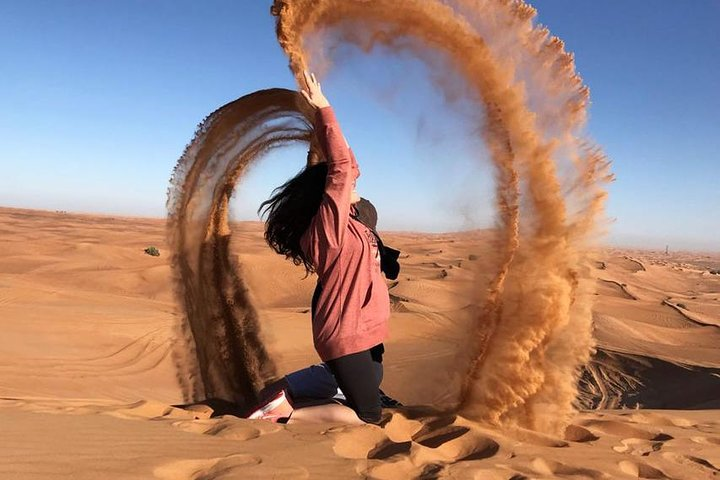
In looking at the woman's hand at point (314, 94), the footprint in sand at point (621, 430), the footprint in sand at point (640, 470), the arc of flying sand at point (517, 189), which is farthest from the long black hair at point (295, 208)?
the footprint in sand at point (621, 430)

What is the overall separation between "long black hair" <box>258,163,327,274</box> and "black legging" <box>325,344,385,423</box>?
2.06ft

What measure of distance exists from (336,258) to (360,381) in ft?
2.62

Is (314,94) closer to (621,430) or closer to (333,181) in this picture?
(333,181)

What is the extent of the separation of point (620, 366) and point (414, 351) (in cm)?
366

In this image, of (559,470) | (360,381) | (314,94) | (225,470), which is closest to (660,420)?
(559,470)

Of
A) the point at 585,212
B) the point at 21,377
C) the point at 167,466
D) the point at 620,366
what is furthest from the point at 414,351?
the point at 167,466

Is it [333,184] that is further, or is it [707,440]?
[707,440]

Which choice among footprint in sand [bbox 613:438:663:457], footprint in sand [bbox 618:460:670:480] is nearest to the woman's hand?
footprint in sand [bbox 618:460:670:480]

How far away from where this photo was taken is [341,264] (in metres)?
3.10

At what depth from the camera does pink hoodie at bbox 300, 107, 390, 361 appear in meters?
2.92

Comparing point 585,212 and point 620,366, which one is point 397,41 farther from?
point 620,366

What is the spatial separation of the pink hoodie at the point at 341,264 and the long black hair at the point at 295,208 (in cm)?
12

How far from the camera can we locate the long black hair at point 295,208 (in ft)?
10.3

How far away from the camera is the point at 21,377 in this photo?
5.98 m
